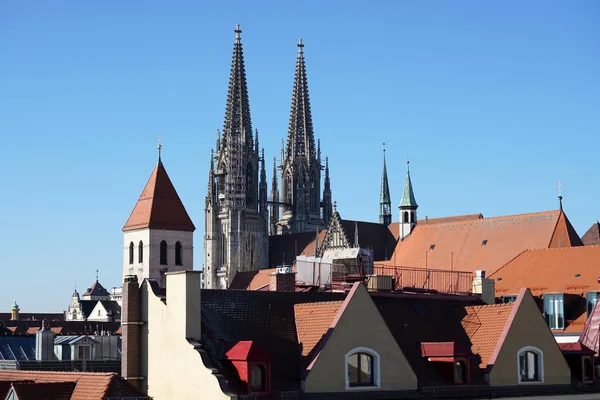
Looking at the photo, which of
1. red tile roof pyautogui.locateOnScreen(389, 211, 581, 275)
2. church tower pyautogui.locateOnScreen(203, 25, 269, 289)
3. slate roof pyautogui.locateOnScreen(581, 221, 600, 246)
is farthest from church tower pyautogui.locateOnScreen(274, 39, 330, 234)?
slate roof pyautogui.locateOnScreen(581, 221, 600, 246)

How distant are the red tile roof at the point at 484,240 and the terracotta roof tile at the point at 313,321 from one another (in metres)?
48.6

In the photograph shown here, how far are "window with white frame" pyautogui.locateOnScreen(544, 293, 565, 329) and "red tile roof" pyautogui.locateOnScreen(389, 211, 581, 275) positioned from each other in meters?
25.4

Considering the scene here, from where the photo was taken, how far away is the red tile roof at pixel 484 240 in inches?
3250

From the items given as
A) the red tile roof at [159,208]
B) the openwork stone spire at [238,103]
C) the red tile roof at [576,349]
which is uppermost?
the openwork stone spire at [238,103]

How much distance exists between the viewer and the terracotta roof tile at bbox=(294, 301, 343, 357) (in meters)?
31.4

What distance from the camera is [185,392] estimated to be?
98.0 feet

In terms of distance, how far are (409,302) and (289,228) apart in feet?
403

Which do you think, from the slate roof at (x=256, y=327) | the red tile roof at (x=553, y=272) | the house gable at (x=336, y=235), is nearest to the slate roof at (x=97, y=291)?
the house gable at (x=336, y=235)

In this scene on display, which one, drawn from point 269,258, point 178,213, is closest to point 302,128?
point 269,258

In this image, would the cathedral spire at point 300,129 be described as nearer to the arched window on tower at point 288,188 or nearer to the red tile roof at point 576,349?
the arched window on tower at point 288,188

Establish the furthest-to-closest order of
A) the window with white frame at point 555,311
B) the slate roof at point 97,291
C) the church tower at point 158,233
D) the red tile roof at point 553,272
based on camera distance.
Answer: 1. the slate roof at point 97,291
2. the church tower at point 158,233
3. the red tile roof at point 553,272
4. the window with white frame at point 555,311

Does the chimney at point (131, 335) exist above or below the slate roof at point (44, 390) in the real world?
above

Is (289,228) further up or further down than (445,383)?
further up

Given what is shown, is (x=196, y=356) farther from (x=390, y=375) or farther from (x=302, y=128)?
(x=302, y=128)
